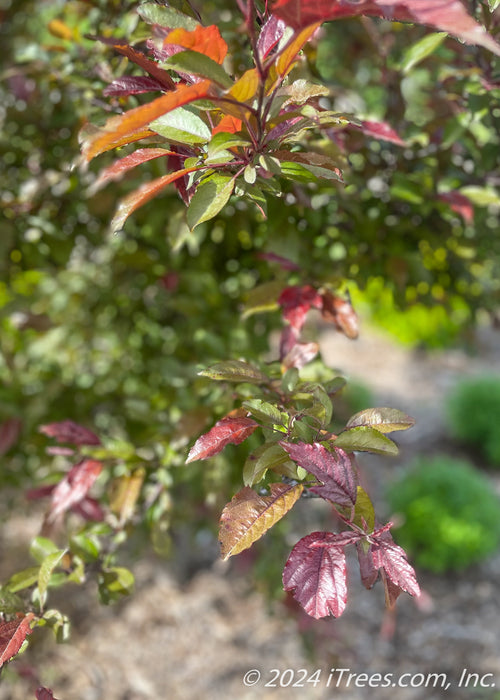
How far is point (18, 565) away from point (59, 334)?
131 centimetres

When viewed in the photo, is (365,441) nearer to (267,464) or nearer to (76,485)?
(267,464)

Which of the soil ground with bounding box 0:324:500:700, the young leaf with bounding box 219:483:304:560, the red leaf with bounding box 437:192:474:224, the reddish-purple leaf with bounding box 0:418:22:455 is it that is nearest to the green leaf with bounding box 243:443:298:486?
the young leaf with bounding box 219:483:304:560

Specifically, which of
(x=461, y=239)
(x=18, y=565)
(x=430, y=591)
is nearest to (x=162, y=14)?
(x=461, y=239)

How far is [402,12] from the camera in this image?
20.4 inches

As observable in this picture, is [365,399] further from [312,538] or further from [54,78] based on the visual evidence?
[312,538]

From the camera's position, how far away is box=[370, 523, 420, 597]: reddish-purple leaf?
2.18ft

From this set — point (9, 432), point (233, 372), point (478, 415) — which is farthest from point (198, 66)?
point (478, 415)

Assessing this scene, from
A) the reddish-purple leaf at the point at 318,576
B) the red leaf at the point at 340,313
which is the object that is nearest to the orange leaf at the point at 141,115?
the reddish-purple leaf at the point at 318,576

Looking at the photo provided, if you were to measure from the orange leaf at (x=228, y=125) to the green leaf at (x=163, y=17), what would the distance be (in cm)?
12

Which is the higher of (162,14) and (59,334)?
(162,14)

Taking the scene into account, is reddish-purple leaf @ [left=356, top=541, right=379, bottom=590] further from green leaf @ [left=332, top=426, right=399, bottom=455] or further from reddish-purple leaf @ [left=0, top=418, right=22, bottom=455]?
reddish-purple leaf @ [left=0, top=418, right=22, bottom=455]

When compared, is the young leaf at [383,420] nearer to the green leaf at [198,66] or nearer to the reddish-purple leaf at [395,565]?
the reddish-purple leaf at [395,565]

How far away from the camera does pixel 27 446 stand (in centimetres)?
186

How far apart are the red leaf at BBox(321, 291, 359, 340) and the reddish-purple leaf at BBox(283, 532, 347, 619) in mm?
460
